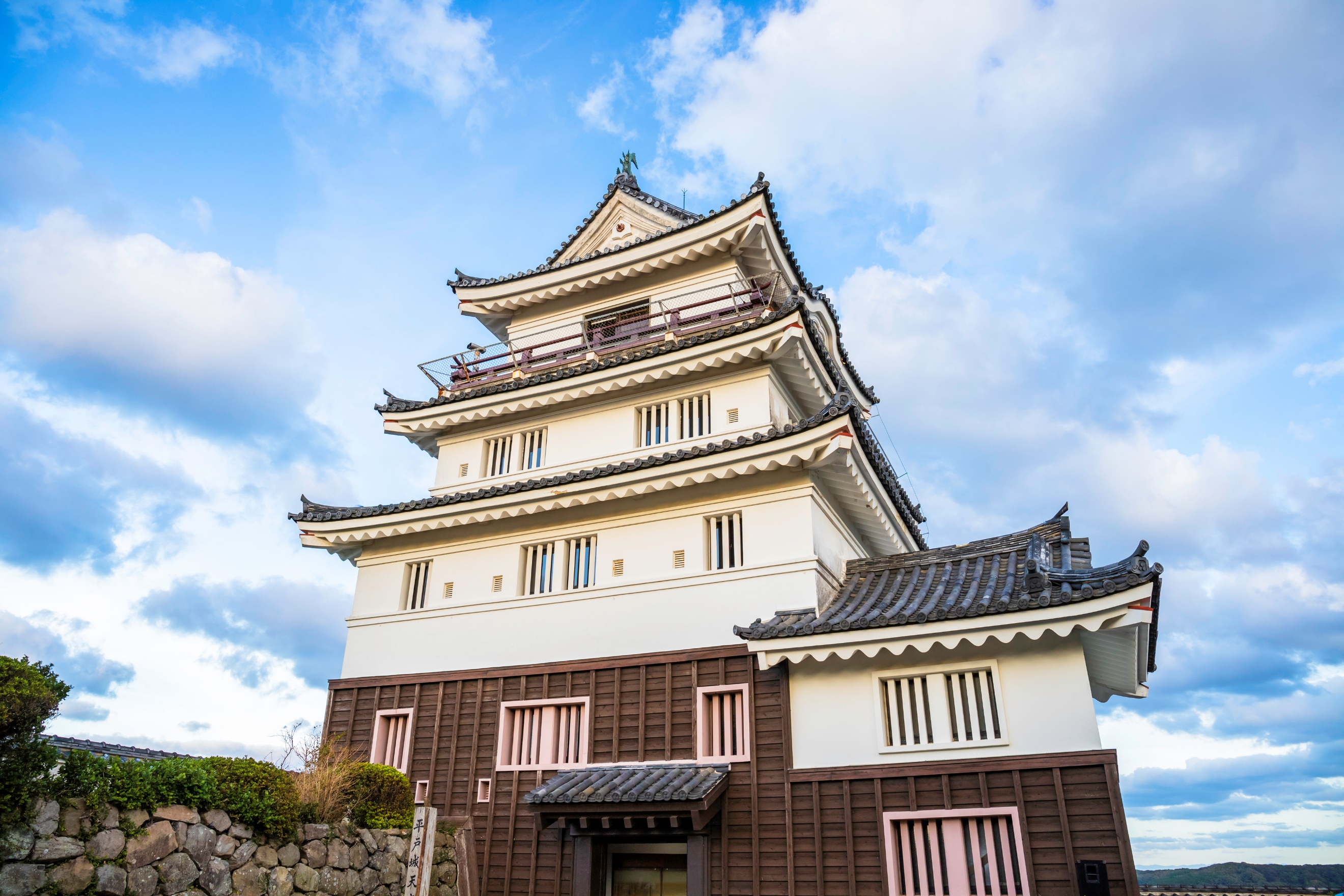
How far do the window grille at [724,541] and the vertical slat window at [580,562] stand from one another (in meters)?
2.27

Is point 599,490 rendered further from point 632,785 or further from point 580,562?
point 632,785

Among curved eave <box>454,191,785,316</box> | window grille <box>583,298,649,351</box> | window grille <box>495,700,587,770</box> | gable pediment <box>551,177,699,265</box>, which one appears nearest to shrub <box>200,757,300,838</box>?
window grille <box>495,700,587,770</box>

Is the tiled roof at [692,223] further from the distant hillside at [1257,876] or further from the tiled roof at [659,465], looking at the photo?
the distant hillside at [1257,876]

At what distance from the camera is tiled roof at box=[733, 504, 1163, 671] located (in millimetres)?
11070

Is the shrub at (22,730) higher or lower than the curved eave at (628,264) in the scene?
lower

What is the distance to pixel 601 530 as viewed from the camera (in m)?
15.8

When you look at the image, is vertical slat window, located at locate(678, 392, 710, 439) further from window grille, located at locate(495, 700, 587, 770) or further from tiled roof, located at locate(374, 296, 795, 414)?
window grille, located at locate(495, 700, 587, 770)

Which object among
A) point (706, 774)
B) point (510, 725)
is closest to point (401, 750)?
point (510, 725)

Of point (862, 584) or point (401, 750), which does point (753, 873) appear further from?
point (401, 750)

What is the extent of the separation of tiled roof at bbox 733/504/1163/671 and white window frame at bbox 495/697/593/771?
3333 mm

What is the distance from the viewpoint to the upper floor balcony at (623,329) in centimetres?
1777

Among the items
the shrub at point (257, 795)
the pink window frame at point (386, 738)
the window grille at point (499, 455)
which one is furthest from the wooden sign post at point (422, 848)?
the window grille at point (499, 455)

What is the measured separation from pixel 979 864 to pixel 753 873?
314 centimetres

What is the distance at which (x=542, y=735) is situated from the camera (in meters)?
14.6
